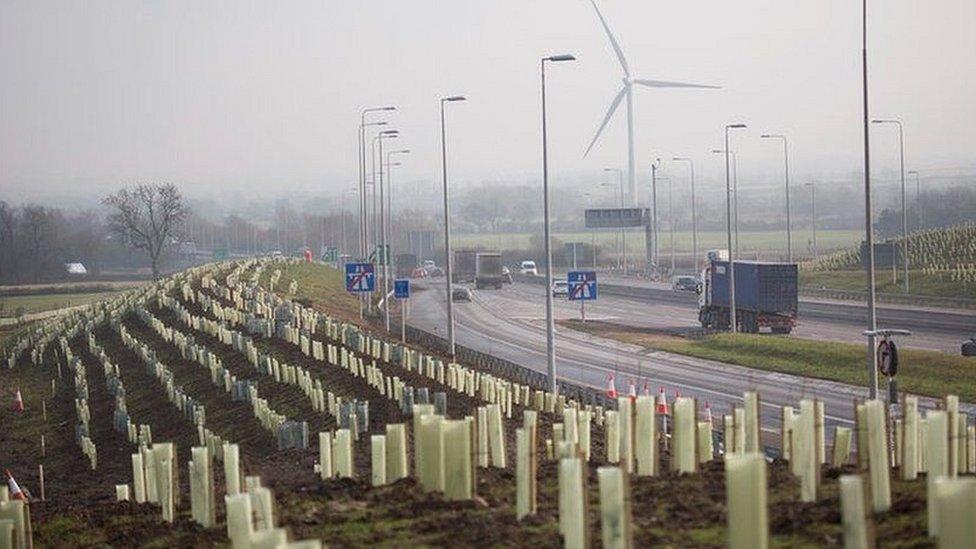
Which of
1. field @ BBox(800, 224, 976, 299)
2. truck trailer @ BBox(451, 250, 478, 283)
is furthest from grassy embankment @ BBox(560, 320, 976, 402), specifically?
truck trailer @ BBox(451, 250, 478, 283)

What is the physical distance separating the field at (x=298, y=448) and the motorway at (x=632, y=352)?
663 cm

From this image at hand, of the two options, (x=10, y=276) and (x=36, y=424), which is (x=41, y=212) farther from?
(x=36, y=424)

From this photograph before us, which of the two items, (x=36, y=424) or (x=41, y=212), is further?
(x=41, y=212)

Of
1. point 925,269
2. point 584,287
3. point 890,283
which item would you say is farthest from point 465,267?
point 584,287

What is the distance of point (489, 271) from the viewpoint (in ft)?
351

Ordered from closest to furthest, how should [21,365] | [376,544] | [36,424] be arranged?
[376,544] → [36,424] → [21,365]

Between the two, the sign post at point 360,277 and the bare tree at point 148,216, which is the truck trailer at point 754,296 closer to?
the sign post at point 360,277

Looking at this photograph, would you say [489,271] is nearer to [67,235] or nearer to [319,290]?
[319,290]

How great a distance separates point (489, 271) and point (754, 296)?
44.1 metres

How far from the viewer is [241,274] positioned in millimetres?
77875

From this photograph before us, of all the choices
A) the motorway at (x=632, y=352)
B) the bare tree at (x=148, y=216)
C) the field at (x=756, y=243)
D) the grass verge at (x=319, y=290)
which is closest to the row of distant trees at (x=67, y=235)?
the bare tree at (x=148, y=216)

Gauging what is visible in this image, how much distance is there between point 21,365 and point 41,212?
7318cm

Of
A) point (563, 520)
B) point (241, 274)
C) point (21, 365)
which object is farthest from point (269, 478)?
point (241, 274)

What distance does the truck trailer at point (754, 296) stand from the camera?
62188 mm
